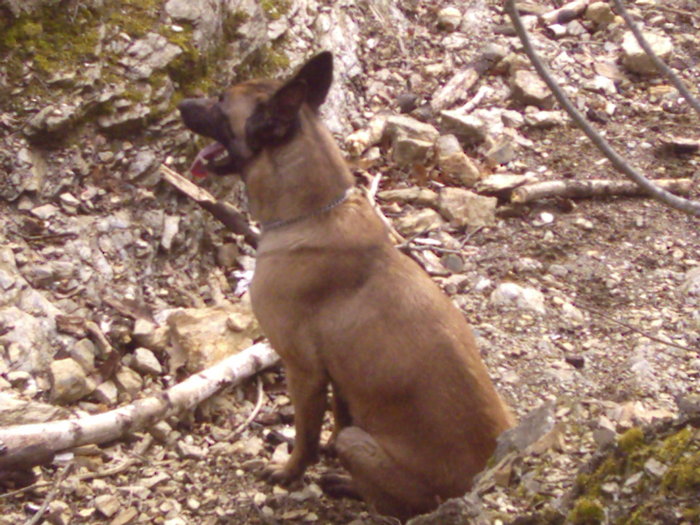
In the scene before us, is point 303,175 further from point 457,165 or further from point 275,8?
point 275,8

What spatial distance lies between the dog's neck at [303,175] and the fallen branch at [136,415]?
994 mm

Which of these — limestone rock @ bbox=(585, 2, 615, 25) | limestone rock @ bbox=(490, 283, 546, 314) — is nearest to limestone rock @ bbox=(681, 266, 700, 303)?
limestone rock @ bbox=(490, 283, 546, 314)

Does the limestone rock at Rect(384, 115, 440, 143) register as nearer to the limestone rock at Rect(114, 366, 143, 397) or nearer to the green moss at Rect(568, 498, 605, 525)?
the limestone rock at Rect(114, 366, 143, 397)

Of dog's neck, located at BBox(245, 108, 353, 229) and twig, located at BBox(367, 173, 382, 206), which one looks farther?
twig, located at BBox(367, 173, 382, 206)

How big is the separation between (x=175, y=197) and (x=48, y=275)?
3.75 feet

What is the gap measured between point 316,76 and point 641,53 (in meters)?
5.58

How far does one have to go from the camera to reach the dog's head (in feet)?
14.3

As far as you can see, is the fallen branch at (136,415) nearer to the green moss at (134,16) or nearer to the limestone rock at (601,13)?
the green moss at (134,16)

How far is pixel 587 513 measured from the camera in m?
2.53

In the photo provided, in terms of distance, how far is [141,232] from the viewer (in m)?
5.81

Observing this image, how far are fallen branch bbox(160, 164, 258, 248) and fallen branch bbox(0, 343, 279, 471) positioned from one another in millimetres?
1244

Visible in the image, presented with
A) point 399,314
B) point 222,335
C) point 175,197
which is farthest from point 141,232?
point 399,314

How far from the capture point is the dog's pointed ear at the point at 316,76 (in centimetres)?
432

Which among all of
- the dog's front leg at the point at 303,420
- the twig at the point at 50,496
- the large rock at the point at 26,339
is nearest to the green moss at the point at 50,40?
the large rock at the point at 26,339
